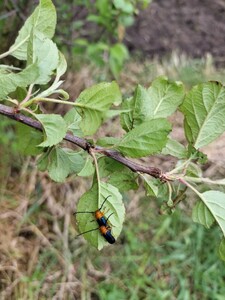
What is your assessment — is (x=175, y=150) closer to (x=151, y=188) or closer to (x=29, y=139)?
(x=151, y=188)

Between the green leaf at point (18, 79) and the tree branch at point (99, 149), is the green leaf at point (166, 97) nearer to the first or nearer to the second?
the tree branch at point (99, 149)

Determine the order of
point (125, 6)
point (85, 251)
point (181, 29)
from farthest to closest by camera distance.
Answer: point (181, 29)
point (85, 251)
point (125, 6)

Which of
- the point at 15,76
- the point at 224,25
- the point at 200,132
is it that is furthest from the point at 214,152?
the point at 15,76

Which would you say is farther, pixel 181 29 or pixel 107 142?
pixel 181 29

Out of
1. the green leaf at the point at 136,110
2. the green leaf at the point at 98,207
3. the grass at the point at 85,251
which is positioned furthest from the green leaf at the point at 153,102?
the grass at the point at 85,251

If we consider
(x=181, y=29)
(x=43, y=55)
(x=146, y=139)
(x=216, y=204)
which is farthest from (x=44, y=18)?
(x=181, y=29)

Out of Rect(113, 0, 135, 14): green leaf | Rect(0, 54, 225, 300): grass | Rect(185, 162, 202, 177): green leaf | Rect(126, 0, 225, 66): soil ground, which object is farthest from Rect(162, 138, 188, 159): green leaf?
Rect(126, 0, 225, 66): soil ground

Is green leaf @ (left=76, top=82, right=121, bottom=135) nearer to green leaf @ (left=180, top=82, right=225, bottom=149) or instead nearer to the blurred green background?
green leaf @ (left=180, top=82, right=225, bottom=149)
